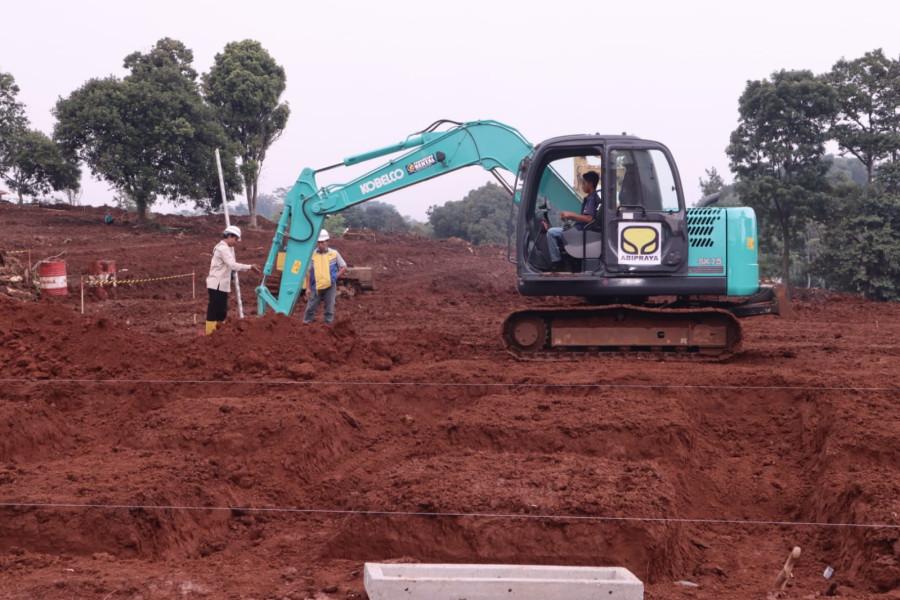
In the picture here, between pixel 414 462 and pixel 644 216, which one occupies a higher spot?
pixel 644 216

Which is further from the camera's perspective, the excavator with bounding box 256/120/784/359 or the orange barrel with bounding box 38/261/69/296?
the orange barrel with bounding box 38/261/69/296

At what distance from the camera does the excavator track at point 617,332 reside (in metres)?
10.7

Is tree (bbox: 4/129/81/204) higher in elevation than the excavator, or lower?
higher

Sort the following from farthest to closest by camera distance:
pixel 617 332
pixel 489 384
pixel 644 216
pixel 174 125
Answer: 1. pixel 174 125
2. pixel 617 332
3. pixel 644 216
4. pixel 489 384

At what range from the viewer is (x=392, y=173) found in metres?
11.9

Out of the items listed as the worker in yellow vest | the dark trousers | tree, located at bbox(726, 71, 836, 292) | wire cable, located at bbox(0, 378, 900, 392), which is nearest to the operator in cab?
wire cable, located at bbox(0, 378, 900, 392)

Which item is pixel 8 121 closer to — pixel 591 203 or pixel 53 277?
pixel 53 277

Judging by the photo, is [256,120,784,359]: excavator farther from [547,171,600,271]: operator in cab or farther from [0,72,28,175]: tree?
[0,72,28,175]: tree

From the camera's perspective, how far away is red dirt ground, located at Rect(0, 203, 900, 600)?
17.7ft

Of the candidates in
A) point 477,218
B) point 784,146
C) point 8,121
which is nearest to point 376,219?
point 477,218

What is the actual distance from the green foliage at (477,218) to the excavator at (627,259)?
135 feet

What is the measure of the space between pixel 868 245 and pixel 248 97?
2263 cm

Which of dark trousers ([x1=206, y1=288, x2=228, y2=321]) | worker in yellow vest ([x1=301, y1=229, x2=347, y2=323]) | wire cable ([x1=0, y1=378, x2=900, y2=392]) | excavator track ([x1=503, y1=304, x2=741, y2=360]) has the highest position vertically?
worker in yellow vest ([x1=301, y1=229, x2=347, y2=323])

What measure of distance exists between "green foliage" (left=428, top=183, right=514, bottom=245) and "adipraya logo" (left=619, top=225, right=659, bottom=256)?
41.7m
